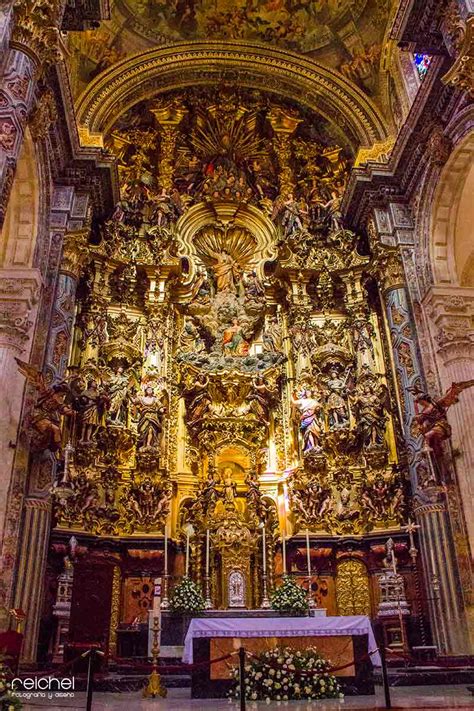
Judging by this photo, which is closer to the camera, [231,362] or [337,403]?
[337,403]

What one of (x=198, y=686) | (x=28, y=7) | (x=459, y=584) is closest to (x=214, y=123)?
(x=28, y=7)

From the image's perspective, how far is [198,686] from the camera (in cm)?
677

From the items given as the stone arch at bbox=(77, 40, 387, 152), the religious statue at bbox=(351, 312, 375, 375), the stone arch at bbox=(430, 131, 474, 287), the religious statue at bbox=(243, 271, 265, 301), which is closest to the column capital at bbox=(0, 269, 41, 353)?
the stone arch at bbox=(77, 40, 387, 152)

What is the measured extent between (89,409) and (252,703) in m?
7.30

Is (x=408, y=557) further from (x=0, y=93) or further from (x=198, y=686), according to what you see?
(x=0, y=93)

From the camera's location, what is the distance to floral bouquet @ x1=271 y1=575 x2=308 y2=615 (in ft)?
31.3

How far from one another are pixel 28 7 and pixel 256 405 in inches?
347

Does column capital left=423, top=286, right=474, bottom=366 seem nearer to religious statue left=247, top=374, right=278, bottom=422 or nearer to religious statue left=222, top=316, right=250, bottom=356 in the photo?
religious statue left=247, top=374, right=278, bottom=422

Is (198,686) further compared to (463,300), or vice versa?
(463,300)

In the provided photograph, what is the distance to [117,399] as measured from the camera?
43.7 feet

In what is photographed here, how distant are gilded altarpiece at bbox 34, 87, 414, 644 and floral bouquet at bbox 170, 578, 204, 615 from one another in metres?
1.90

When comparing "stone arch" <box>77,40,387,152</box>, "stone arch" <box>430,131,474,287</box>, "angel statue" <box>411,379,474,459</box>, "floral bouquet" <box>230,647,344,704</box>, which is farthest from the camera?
"stone arch" <box>77,40,387,152</box>

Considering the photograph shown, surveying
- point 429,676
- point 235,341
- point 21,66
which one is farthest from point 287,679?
point 235,341

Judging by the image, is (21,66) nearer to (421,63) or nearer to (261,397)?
(261,397)
